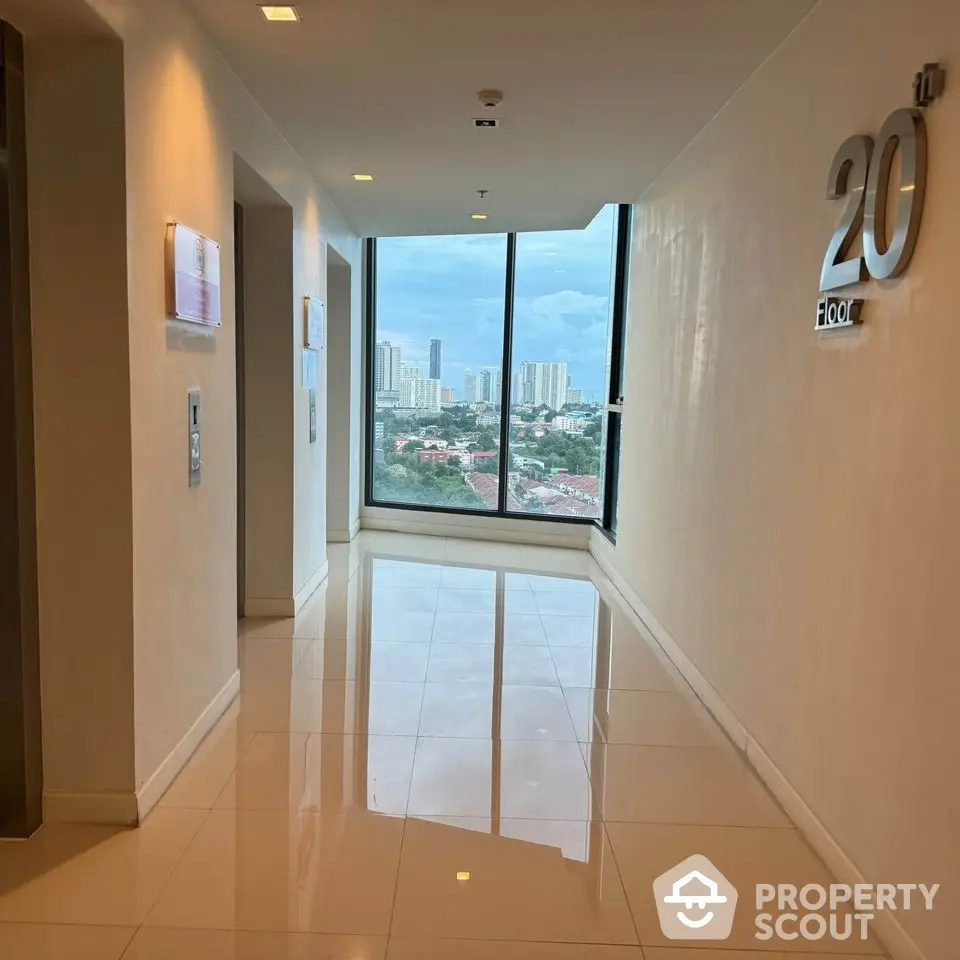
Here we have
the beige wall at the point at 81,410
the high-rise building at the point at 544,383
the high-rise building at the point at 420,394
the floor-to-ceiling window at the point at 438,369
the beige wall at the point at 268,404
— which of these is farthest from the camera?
the high-rise building at the point at 420,394

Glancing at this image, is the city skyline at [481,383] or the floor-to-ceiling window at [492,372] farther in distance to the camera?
the city skyline at [481,383]

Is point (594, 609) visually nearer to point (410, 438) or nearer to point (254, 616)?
point (254, 616)

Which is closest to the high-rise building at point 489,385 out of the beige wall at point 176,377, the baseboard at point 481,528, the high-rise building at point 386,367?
the high-rise building at point 386,367

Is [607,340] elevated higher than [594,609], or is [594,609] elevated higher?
[607,340]

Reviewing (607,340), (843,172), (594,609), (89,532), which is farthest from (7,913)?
(607,340)

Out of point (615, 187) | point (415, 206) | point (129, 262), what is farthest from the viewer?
point (415, 206)

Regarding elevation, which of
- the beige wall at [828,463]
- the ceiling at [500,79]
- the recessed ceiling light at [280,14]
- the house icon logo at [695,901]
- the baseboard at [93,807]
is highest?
the ceiling at [500,79]

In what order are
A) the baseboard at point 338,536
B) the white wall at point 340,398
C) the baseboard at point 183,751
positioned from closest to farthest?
the baseboard at point 183,751 → the white wall at point 340,398 → the baseboard at point 338,536

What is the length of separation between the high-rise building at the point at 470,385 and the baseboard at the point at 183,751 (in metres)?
4.82

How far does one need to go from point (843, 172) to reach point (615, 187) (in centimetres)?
304

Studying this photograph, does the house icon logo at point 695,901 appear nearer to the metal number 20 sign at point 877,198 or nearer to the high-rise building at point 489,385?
the metal number 20 sign at point 877,198

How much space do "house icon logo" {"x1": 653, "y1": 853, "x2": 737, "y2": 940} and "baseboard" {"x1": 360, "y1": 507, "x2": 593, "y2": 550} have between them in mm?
5270

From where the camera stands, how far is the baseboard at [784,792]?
7.27ft

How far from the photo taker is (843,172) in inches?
105
